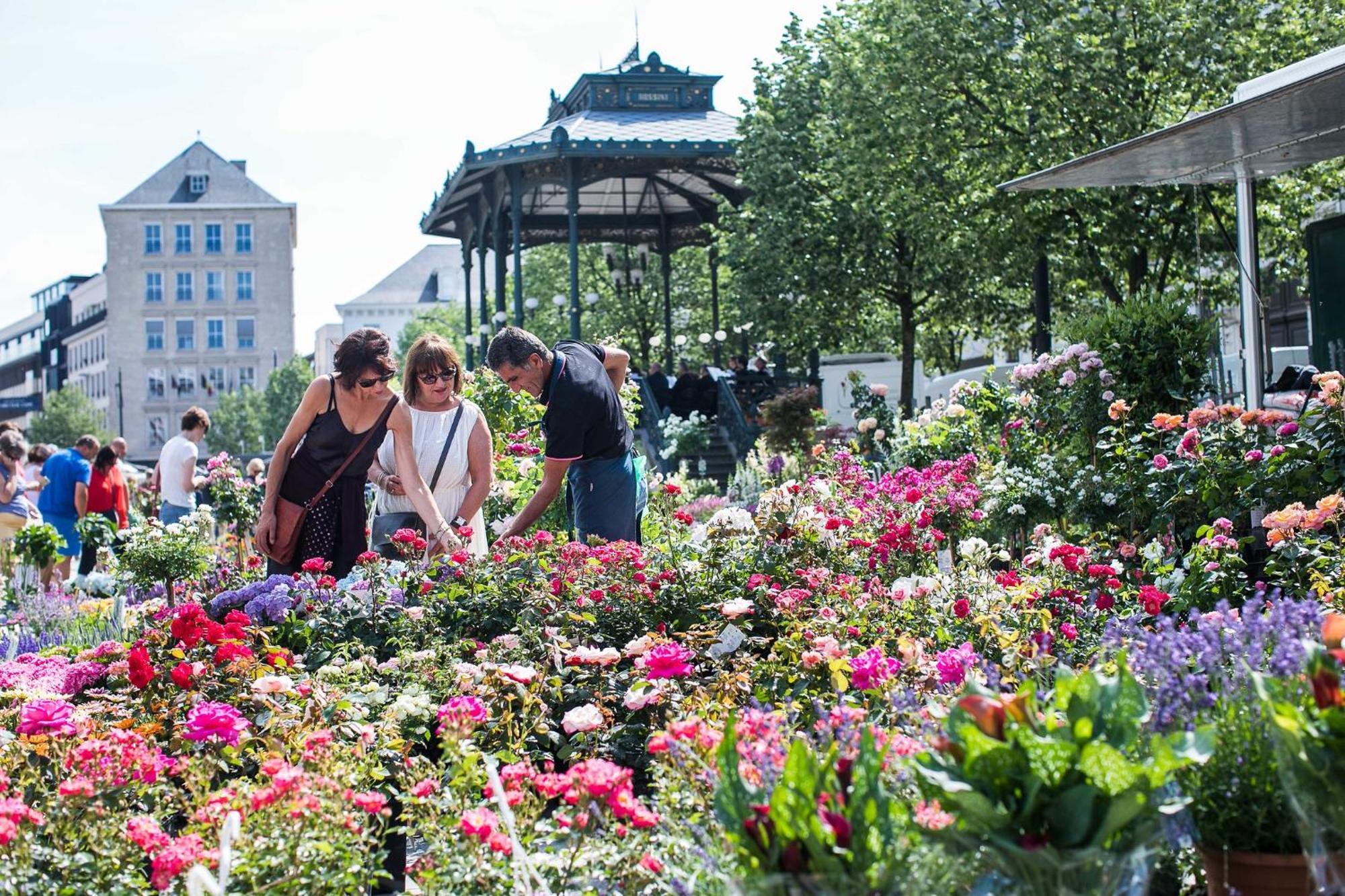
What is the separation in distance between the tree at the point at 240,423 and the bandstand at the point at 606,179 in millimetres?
52206

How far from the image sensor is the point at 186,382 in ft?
276

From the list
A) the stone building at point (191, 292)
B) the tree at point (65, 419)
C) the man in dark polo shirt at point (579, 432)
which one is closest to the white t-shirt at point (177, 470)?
the man in dark polo shirt at point (579, 432)

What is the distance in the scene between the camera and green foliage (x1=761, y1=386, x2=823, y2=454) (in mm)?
16422

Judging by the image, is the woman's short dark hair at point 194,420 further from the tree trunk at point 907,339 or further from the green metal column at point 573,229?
the tree trunk at point 907,339

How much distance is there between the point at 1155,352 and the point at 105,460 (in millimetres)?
8725

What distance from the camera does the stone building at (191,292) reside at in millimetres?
83875

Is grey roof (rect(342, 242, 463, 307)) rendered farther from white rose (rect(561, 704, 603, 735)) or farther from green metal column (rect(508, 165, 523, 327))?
white rose (rect(561, 704, 603, 735))

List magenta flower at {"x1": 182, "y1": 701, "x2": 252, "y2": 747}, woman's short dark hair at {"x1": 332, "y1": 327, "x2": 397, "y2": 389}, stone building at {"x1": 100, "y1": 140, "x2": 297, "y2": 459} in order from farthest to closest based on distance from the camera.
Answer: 1. stone building at {"x1": 100, "y1": 140, "x2": 297, "y2": 459}
2. woman's short dark hair at {"x1": 332, "y1": 327, "x2": 397, "y2": 389}
3. magenta flower at {"x1": 182, "y1": 701, "x2": 252, "y2": 747}

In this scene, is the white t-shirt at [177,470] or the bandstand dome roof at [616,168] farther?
the bandstand dome roof at [616,168]

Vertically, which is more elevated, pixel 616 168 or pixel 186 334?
pixel 186 334

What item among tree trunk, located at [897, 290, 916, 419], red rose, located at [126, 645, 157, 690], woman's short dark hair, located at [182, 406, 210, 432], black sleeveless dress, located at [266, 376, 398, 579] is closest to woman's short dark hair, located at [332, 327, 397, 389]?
black sleeveless dress, located at [266, 376, 398, 579]

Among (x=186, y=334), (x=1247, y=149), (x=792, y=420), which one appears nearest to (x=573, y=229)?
(x=792, y=420)

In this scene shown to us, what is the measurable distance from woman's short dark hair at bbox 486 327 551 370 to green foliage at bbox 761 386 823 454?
35.5 feet

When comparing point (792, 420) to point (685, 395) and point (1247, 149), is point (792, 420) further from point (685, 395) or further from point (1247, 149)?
point (1247, 149)
